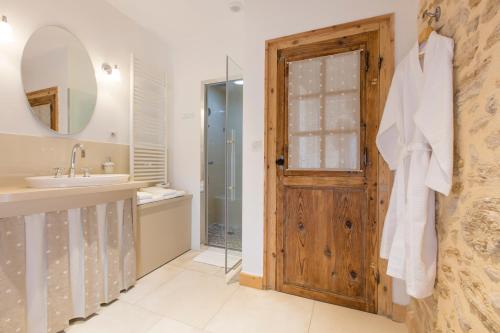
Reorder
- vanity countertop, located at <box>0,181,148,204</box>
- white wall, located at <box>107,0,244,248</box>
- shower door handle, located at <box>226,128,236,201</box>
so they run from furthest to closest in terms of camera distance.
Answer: white wall, located at <box>107,0,244,248</box>, shower door handle, located at <box>226,128,236,201</box>, vanity countertop, located at <box>0,181,148,204</box>

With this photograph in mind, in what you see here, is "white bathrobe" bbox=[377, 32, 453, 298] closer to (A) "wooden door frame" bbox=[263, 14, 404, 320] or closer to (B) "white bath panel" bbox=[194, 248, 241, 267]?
(A) "wooden door frame" bbox=[263, 14, 404, 320]

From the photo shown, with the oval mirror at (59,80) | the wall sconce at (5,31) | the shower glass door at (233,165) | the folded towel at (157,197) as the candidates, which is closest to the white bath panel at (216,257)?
the shower glass door at (233,165)

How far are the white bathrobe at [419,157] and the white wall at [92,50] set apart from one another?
8.47 feet

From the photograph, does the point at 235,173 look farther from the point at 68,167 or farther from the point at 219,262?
the point at 68,167

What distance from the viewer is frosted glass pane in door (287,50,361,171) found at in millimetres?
1701

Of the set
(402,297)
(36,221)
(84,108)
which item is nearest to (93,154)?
(84,108)

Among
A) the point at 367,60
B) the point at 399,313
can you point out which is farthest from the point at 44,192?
the point at 399,313

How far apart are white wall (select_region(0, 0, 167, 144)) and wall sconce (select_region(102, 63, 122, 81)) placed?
0.05 m

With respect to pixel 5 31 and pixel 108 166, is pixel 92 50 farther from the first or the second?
pixel 108 166

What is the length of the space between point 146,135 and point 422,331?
3037mm

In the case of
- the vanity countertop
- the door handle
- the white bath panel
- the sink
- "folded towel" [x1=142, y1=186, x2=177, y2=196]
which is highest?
the door handle

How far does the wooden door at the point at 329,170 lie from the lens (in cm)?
165

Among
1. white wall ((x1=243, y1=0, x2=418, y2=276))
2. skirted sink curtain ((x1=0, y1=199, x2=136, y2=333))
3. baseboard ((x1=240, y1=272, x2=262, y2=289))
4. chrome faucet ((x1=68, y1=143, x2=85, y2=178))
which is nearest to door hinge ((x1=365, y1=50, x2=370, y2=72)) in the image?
white wall ((x1=243, y1=0, x2=418, y2=276))

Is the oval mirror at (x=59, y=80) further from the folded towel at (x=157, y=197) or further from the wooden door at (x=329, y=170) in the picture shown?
the wooden door at (x=329, y=170)
